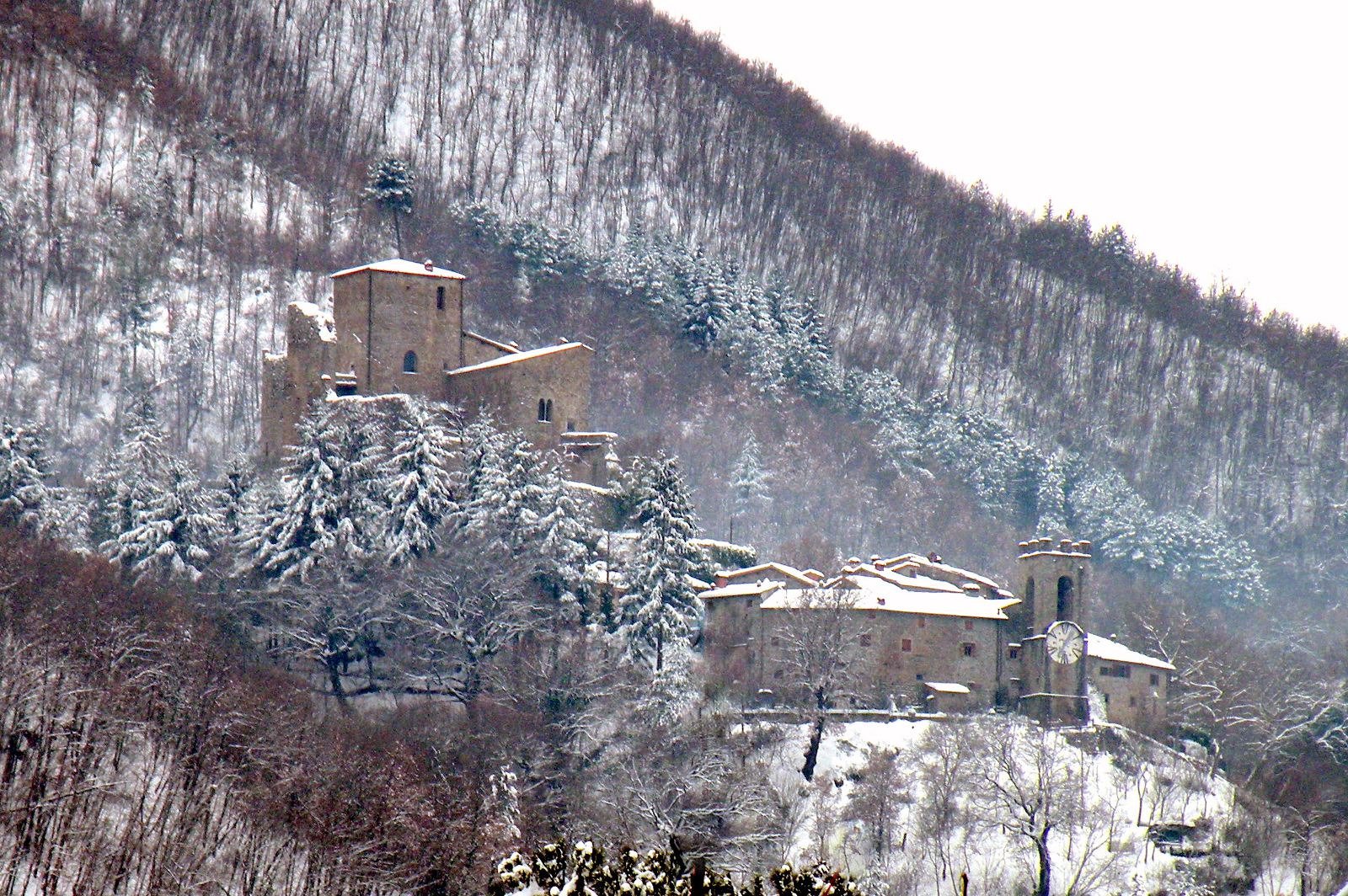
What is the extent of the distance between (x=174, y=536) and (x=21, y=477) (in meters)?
5.37

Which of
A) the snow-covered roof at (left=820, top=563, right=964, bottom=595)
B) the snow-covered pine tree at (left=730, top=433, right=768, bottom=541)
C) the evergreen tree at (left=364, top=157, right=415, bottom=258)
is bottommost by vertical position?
the snow-covered roof at (left=820, top=563, right=964, bottom=595)

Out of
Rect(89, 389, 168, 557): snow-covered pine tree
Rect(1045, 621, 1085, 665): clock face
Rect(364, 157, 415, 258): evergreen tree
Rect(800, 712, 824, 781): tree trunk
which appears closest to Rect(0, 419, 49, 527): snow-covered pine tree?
Rect(89, 389, 168, 557): snow-covered pine tree

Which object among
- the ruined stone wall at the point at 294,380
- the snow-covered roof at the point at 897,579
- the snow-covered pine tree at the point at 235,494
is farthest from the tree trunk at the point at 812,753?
the ruined stone wall at the point at 294,380

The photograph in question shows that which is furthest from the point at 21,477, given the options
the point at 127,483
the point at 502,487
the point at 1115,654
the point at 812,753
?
the point at 1115,654

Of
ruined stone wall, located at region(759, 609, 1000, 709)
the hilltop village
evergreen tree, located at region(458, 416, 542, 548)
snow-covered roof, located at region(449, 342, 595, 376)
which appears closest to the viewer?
evergreen tree, located at region(458, 416, 542, 548)

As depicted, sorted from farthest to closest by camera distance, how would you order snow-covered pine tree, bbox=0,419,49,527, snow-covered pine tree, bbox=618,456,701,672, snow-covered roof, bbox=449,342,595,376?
snow-covered roof, bbox=449,342,595,376
snow-covered pine tree, bbox=618,456,701,672
snow-covered pine tree, bbox=0,419,49,527

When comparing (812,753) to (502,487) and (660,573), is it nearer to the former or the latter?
(660,573)

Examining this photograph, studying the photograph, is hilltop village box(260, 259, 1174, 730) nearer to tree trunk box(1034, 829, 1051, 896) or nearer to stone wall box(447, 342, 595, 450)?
stone wall box(447, 342, 595, 450)

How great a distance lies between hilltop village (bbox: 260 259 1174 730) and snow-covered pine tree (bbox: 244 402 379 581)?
4.13m

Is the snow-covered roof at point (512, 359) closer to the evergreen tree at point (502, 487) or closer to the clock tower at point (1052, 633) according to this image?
the evergreen tree at point (502, 487)

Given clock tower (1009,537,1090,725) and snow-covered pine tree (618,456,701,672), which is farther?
clock tower (1009,537,1090,725)

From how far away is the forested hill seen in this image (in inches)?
3622

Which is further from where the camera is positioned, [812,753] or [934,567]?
[934,567]

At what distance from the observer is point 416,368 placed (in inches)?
2457
